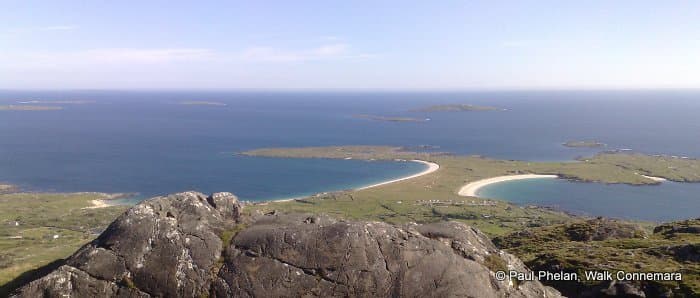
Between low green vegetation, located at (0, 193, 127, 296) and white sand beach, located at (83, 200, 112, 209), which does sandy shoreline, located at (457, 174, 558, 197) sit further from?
white sand beach, located at (83, 200, 112, 209)

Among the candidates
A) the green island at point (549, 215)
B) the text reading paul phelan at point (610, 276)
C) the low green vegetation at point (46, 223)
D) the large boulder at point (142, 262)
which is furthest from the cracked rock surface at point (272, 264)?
the low green vegetation at point (46, 223)

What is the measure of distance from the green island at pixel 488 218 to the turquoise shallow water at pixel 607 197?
7.80 m

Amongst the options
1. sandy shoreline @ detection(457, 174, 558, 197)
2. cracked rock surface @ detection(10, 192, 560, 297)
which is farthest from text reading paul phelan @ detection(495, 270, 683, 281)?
sandy shoreline @ detection(457, 174, 558, 197)

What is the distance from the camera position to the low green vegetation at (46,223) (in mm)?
73438

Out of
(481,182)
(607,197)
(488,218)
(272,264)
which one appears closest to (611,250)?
(272,264)

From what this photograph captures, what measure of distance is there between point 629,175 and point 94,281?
17493 cm

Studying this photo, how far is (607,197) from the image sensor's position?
446 feet

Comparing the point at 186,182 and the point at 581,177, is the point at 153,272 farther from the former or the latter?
the point at 581,177

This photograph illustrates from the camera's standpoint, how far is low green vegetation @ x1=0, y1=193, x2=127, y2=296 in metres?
73.4

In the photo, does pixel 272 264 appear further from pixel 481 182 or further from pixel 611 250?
pixel 481 182

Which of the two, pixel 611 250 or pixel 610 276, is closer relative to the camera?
pixel 610 276

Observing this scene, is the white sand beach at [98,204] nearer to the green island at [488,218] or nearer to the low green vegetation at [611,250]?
the green island at [488,218]

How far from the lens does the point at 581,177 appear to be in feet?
519

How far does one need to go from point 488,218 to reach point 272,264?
298 ft
